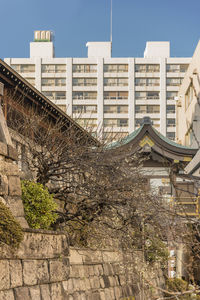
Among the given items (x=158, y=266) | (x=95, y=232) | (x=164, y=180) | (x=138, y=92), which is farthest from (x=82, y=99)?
(x=95, y=232)

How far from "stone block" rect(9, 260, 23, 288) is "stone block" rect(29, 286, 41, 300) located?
400 millimetres

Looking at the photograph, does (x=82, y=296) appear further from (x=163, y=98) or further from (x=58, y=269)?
(x=163, y=98)

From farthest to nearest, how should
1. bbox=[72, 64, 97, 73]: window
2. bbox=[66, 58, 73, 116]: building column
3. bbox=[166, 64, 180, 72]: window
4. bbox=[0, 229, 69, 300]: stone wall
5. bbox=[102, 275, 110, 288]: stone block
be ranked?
bbox=[166, 64, 180, 72]: window, bbox=[72, 64, 97, 73]: window, bbox=[66, 58, 73, 116]: building column, bbox=[102, 275, 110, 288]: stone block, bbox=[0, 229, 69, 300]: stone wall

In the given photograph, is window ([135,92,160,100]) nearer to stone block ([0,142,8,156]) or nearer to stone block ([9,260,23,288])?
stone block ([0,142,8,156])

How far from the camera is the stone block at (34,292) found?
409 inches

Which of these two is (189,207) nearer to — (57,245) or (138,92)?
(57,245)

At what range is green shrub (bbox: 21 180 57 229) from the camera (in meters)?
13.0

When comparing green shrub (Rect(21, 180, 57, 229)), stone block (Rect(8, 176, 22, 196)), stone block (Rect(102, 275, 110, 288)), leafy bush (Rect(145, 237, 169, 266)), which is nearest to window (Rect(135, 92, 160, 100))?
leafy bush (Rect(145, 237, 169, 266))

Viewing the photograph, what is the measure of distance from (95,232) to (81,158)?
10.6 ft

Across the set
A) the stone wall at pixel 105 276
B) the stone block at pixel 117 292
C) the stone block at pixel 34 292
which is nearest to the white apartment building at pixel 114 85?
the stone wall at pixel 105 276

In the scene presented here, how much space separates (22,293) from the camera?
10.1 m

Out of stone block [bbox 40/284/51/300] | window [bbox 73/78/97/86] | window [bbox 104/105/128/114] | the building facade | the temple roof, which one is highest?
window [bbox 73/78/97/86]

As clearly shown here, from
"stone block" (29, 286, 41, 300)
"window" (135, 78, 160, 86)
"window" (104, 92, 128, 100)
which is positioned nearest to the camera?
"stone block" (29, 286, 41, 300)

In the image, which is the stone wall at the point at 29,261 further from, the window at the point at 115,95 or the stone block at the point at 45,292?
the window at the point at 115,95
